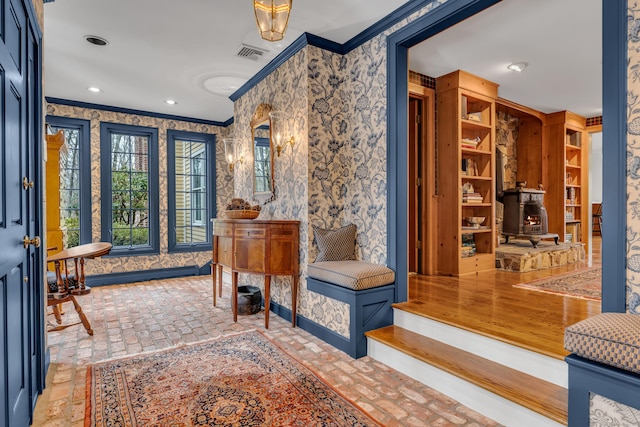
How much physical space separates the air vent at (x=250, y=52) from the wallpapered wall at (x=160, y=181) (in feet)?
9.63

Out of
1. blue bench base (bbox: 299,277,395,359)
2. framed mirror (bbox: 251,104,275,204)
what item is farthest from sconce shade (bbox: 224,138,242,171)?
blue bench base (bbox: 299,277,395,359)

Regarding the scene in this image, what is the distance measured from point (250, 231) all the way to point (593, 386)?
273 centimetres

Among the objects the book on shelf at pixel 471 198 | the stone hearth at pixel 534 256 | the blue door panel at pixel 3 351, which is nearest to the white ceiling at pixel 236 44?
the book on shelf at pixel 471 198

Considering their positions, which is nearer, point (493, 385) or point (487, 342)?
point (493, 385)

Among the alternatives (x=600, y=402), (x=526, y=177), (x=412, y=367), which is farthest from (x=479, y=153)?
(x=600, y=402)

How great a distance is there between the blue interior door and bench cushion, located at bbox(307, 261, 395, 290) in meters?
A: 1.96

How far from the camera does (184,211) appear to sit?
625cm

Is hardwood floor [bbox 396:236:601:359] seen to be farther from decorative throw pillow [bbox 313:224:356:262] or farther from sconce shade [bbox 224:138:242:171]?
sconce shade [bbox 224:138:242:171]

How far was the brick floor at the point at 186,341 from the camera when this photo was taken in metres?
1.96

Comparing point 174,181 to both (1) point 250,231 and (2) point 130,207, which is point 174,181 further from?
(1) point 250,231

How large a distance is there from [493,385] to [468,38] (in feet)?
9.80

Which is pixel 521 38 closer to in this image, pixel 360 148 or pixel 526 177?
pixel 360 148

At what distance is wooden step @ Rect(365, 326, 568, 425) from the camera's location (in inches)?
67.2

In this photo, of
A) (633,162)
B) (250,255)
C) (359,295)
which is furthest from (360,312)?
(633,162)
